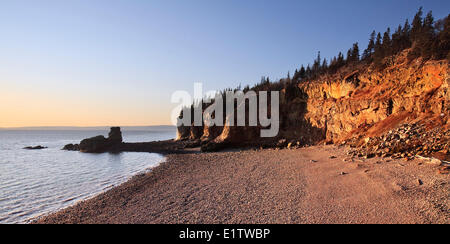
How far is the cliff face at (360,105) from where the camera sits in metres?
15.5

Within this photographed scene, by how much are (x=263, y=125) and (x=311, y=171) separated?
71.7 feet

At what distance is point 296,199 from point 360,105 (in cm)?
1833

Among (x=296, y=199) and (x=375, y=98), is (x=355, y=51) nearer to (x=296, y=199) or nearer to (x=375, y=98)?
(x=375, y=98)

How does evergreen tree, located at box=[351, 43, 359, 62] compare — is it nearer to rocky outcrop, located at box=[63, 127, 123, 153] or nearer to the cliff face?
the cliff face

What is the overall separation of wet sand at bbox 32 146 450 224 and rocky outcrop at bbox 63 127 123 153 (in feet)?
126

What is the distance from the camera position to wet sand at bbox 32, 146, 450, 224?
7.53 metres

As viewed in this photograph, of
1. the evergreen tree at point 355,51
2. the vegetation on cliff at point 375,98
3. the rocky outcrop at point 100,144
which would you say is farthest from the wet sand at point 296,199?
the rocky outcrop at point 100,144

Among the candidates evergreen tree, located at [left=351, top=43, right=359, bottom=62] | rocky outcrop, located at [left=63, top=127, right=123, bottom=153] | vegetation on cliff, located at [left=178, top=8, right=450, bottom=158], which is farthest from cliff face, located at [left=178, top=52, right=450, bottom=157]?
rocky outcrop, located at [left=63, top=127, right=123, bottom=153]

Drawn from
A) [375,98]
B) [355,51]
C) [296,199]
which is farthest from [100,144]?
[355,51]

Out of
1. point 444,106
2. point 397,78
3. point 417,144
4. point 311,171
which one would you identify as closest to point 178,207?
point 311,171

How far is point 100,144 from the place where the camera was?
156 ft
